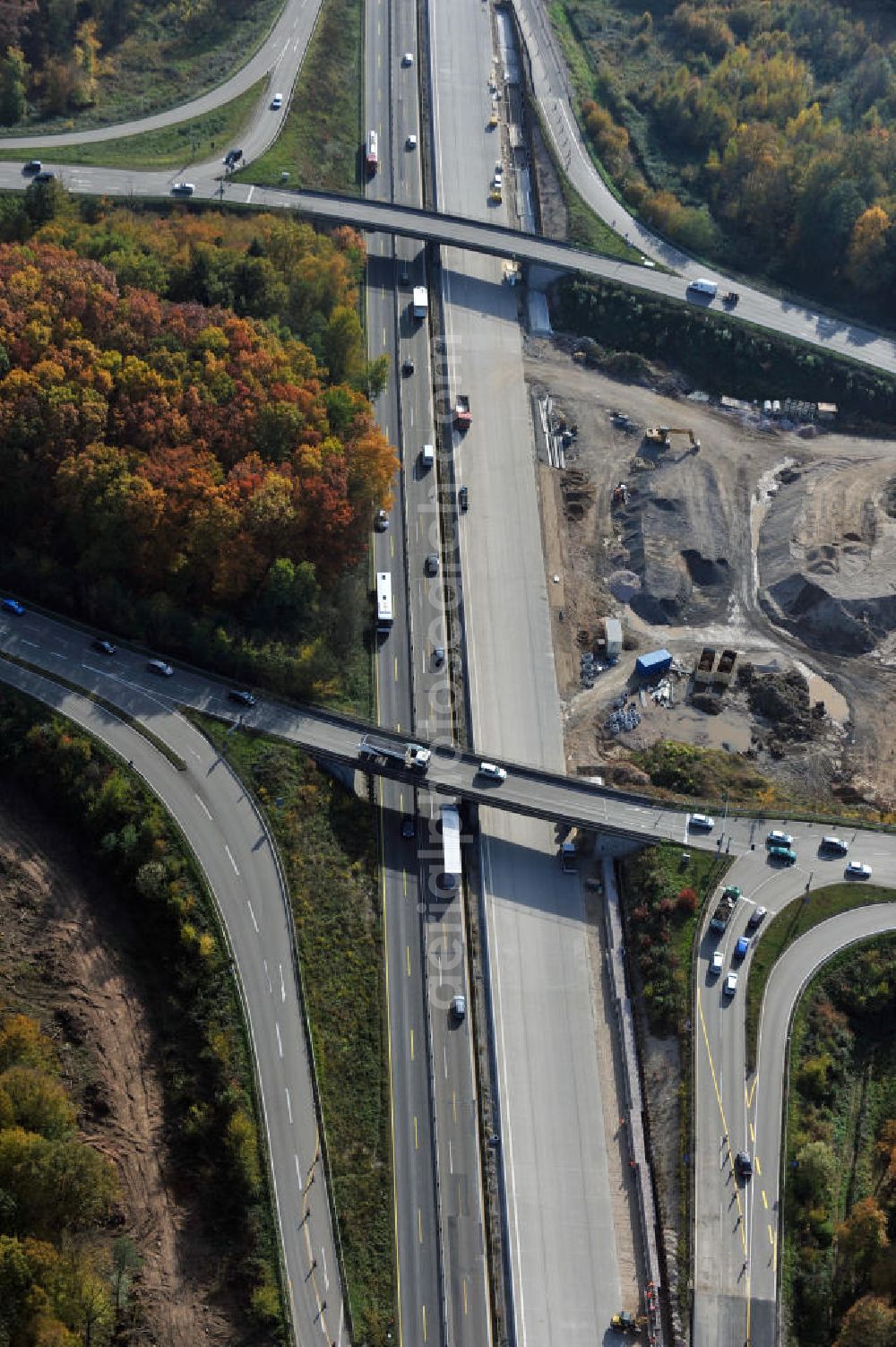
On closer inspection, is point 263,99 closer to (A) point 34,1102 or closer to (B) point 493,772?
(B) point 493,772

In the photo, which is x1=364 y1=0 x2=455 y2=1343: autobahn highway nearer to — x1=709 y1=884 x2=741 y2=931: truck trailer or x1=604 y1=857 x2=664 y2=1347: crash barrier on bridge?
x1=604 y1=857 x2=664 y2=1347: crash barrier on bridge

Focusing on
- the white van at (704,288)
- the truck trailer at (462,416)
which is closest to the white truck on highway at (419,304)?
the truck trailer at (462,416)

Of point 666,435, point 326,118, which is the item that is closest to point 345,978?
point 666,435

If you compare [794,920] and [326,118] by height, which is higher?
[326,118]

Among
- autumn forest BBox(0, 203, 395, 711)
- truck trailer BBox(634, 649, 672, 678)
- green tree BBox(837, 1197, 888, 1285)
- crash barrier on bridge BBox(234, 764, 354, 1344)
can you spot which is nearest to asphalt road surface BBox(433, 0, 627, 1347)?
truck trailer BBox(634, 649, 672, 678)

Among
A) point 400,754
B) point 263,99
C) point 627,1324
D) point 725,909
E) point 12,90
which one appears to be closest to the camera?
point 627,1324

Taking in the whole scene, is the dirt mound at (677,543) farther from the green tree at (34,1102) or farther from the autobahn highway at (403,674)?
the green tree at (34,1102)

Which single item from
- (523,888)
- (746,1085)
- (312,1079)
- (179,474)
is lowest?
(312,1079)
